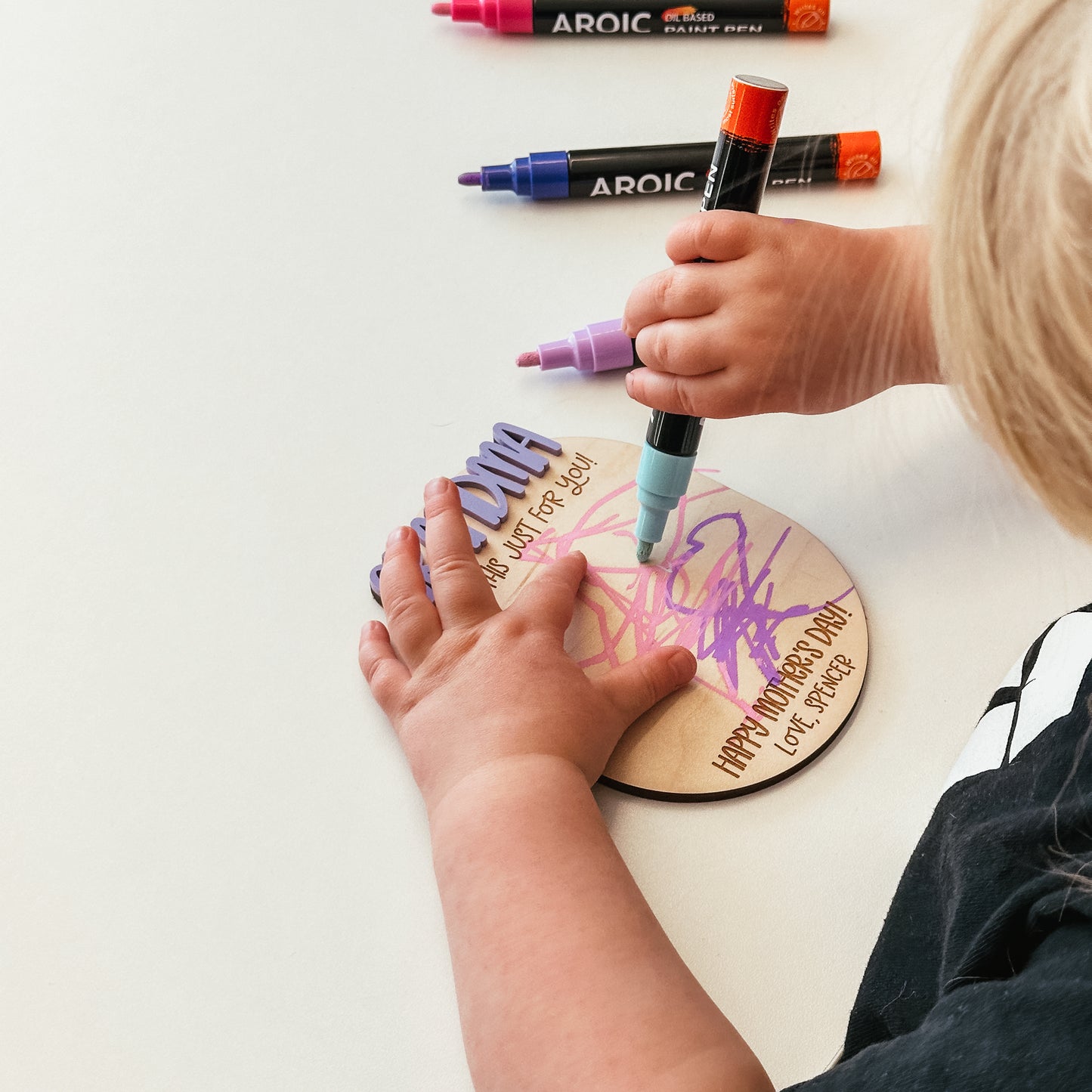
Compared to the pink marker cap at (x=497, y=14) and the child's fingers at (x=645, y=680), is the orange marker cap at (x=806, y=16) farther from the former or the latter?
the child's fingers at (x=645, y=680)

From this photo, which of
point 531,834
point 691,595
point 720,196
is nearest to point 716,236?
point 720,196

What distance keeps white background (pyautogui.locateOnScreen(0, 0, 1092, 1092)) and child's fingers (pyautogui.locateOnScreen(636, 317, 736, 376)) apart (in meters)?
0.06

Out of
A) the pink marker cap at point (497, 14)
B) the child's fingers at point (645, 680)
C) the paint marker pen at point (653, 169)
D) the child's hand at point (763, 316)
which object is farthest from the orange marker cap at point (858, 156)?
the child's fingers at point (645, 680)

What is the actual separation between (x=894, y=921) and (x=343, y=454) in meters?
0.32

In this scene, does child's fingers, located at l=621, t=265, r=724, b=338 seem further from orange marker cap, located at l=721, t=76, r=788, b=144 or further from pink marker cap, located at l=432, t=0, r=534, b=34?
pink marker cap, located at l=432, t=0, r=534, b=34

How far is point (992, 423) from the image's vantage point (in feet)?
1.05

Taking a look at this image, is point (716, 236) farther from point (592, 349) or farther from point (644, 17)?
point (644, 17)

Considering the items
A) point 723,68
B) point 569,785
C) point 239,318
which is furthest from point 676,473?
point 723,68

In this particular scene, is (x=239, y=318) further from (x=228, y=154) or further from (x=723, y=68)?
(x=723, y=68)

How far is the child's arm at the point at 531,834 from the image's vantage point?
35 centimetres

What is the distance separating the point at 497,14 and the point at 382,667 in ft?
1.54

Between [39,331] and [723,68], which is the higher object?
[723,68]

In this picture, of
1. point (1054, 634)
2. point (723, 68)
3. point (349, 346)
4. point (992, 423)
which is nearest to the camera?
point (992, 423)

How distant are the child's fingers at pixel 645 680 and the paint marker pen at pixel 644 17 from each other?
1.50 ft
